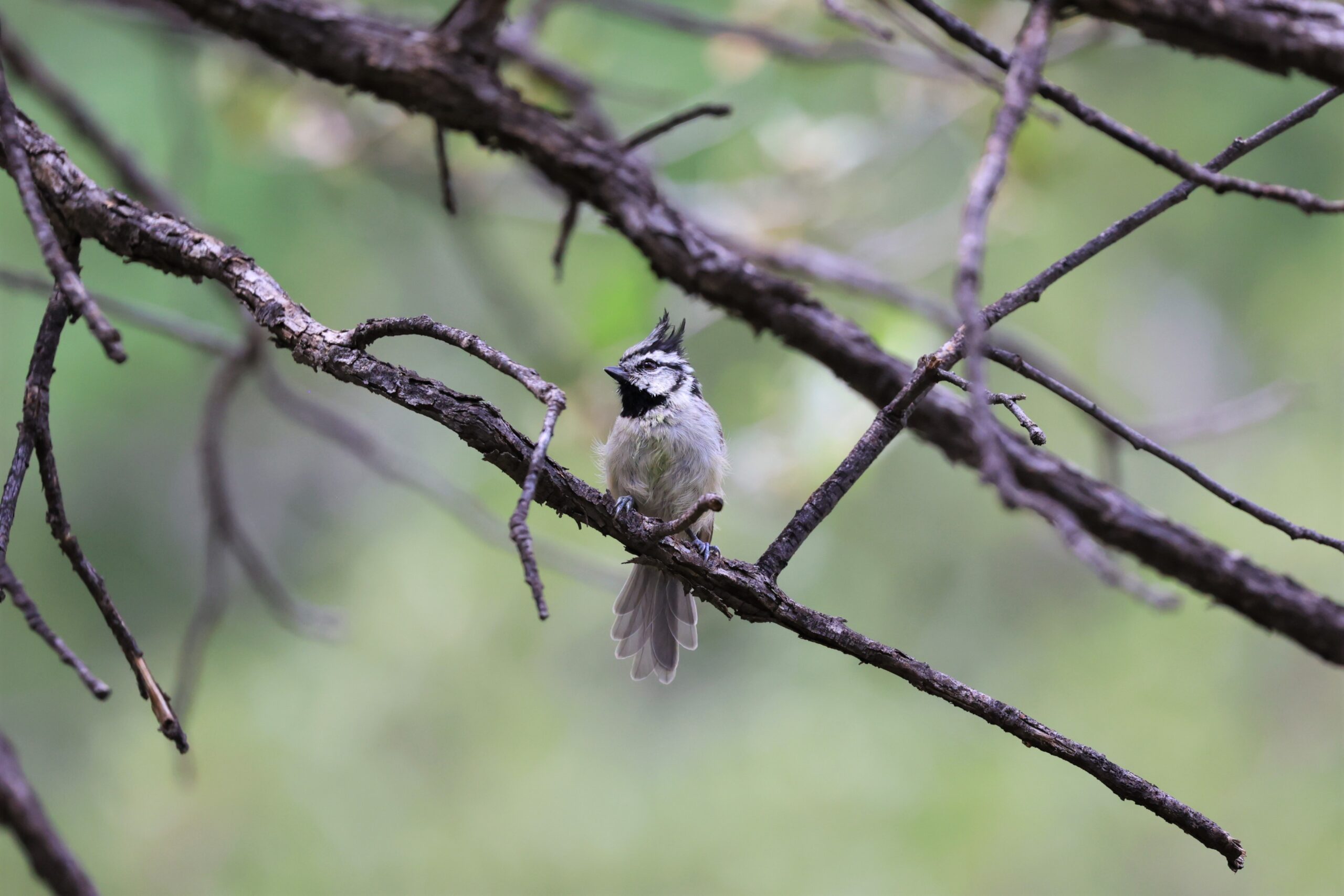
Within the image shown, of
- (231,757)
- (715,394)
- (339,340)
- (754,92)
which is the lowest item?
(231,757)

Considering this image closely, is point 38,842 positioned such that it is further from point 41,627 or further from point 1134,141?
point 1134,141

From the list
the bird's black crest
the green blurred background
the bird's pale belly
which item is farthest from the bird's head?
the green blurred background

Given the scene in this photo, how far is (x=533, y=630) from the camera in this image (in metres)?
5.31

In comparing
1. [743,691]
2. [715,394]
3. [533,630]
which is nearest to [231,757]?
[533,630]

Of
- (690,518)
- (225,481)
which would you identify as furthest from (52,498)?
(225,481)

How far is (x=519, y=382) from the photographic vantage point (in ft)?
3.89

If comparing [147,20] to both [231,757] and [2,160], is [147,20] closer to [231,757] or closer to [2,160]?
[2,160]

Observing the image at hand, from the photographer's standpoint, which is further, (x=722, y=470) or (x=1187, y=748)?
(x=1187, y=748)

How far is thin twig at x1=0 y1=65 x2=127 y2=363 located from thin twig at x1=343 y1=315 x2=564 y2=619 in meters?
0.38

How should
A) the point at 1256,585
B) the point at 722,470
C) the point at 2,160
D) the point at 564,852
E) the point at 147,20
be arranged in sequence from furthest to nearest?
the point at 564,852 < the point at 147,20 < the point at 722,470 < the point at 1256,585 < the point at 2,160

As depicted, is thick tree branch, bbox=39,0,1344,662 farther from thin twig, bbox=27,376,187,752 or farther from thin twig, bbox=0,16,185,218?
thin twig, bbox=27,376,187,752

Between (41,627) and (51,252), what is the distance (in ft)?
1.24

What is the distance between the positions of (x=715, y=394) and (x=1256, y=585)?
101 inches

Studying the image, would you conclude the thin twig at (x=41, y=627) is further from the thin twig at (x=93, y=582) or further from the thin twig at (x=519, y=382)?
the thin twig at (x=519, y=382)
